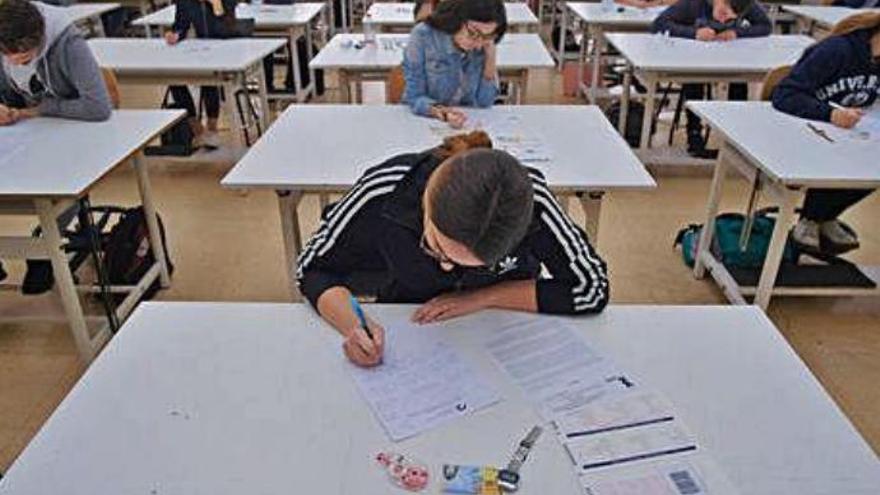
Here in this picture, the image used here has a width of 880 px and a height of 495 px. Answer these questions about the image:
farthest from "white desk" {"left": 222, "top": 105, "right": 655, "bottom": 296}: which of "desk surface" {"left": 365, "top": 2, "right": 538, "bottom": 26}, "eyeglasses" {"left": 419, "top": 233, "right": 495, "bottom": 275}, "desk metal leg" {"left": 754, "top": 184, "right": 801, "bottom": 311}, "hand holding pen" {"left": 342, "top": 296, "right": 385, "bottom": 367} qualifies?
"desk surface" {"left": 365, "top": 2, "right": 538, "bottom": 26}

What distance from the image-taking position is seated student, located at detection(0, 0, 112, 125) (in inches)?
89.0

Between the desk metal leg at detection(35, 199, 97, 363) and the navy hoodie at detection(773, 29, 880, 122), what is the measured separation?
2558 millimetres

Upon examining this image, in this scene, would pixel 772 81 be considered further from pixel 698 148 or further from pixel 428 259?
pixel 428 259

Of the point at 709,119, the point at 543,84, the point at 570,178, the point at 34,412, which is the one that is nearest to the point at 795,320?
the point at 709,119

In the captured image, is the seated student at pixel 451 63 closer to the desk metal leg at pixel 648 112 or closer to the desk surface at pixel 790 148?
the desk surface at pixel 790 148

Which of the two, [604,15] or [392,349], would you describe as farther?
[604,15]

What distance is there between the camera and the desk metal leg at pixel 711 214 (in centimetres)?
266

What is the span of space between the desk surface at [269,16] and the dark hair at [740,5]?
2670mm

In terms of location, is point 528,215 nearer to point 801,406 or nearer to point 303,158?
point 801,406

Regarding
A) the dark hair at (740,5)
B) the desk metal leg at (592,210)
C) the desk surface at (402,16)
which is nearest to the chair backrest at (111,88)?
the desk metal leg at (592,210)

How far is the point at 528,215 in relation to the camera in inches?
43.1

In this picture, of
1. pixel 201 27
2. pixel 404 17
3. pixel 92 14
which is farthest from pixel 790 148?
pixel 92 14

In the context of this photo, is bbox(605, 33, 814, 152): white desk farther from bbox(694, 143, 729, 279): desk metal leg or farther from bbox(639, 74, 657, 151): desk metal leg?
bbox(694, 143, 729, 279): desk metal leg

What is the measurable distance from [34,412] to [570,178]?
70.0 inches
